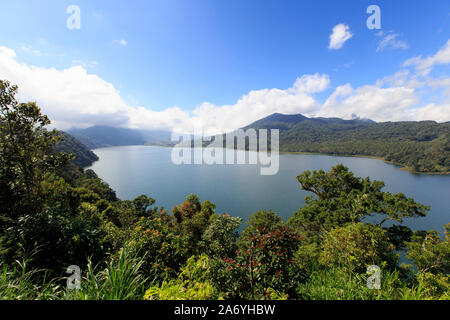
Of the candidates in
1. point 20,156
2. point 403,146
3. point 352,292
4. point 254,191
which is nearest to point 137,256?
point 352,292

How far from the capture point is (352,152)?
111m

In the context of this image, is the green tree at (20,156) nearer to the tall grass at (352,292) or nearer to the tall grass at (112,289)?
the tall grass at (112,289)

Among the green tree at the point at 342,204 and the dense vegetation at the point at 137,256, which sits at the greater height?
the dense vegetation at the point at 137,256

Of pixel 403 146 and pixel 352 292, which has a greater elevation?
pixel 403 146

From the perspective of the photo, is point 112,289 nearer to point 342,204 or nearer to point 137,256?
point 137,256

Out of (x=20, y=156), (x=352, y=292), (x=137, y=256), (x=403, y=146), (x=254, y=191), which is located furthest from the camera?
(x=403, y=146)

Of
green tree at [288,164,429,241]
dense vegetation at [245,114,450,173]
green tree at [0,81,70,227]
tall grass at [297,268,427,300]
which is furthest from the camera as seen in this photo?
dense vegetation at [245,114,450,173]

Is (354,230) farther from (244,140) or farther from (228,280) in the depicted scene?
(244,140)

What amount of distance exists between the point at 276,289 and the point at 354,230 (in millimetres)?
3092

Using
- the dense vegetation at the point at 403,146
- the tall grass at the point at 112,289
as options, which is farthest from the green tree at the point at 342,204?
the dense vegetation at the point at 403,146

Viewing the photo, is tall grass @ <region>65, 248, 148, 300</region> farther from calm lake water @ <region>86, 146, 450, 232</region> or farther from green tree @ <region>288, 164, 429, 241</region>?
calm lake water @ <region>86, 146, 450, 232</region>

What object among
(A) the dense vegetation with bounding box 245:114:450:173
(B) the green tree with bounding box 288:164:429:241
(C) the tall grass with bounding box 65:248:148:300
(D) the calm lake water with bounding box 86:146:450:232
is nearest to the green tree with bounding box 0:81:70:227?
(C) the tall grass with bounding box 65:248:148:300
